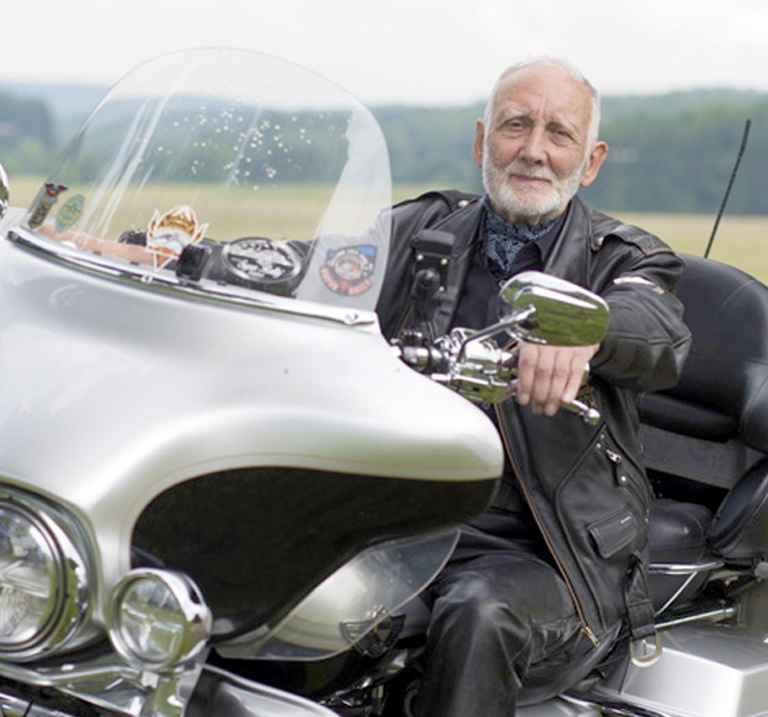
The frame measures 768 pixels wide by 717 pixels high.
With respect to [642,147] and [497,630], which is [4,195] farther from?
[642,147]

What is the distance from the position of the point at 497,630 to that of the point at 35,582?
80 centimetres

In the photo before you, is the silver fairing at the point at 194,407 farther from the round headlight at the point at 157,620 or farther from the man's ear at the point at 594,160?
the man's ear at the point at 594,160

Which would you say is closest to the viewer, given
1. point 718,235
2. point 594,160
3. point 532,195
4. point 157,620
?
point 157,620

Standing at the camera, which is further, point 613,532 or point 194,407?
point 613,532

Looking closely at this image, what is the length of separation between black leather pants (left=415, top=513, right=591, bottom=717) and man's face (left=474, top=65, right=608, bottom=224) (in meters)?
0.62

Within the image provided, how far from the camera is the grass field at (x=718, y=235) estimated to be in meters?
22.1

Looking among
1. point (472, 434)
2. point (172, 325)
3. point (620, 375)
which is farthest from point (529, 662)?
point (172, 325)

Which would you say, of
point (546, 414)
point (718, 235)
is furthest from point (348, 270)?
point (718, 235)

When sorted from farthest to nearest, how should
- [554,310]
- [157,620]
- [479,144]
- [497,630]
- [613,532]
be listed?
1. [479,144]
2. [613,532]
3. [497,630]
4. [554,310]
5. [157,620]

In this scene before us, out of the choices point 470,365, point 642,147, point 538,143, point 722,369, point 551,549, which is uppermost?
point 538,143

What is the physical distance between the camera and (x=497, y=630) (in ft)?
7.34

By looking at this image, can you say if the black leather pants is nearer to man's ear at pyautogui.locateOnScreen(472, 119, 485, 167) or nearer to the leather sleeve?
the leather sleeve

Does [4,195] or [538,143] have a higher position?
[538,143]

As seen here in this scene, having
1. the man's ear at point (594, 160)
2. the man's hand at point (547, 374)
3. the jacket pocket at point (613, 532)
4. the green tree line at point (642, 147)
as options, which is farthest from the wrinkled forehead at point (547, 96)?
the green tree line at point (642, 147)
